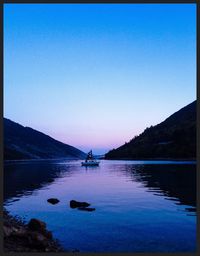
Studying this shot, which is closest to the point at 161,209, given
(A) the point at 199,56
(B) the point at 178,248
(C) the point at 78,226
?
(C) the point at 78,226

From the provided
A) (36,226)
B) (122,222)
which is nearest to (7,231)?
(36,226)

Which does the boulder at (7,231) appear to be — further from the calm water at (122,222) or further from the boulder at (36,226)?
the calm water at (122,222)

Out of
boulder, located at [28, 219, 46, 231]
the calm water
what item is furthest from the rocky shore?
the calm water

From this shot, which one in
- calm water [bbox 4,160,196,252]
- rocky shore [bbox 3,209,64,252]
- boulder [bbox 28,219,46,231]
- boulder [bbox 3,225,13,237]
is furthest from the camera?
boulder [bbox 28,219,46,231]

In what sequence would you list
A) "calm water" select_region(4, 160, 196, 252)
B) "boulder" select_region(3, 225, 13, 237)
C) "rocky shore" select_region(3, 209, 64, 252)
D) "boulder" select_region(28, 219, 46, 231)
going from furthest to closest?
"boulder" select_region(28, 219, 46, 231) < "calm water" select_region(4, 160, 196, 252) < "boulder" select_region(3, 225, 13, 237) < "rocky shore" select_region(3, 209, 64, 252)

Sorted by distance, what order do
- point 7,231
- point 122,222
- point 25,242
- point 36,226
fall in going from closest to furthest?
point 25,242
point 7,231
point 36,226
point 122,222

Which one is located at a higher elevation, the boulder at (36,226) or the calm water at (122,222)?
the boulder at (36,226)

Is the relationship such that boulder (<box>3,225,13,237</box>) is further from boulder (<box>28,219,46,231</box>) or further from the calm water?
the calm water

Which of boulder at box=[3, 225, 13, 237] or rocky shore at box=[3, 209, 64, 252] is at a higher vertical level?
boulder at box=[3, 225, 13, 237]

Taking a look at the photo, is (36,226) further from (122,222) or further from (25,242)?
(122,222)

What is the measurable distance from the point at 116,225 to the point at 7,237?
15.8 m

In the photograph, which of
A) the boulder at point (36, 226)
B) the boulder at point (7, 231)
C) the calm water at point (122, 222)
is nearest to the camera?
the boulder at point (7, 231)

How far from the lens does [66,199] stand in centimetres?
6625

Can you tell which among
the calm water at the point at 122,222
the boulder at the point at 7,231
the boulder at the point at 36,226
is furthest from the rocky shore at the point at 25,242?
the calm water at the point at 122,222
